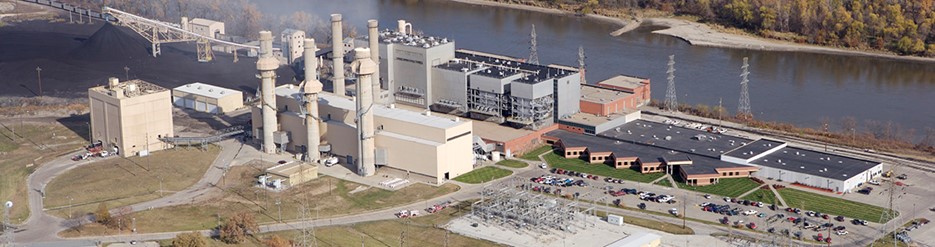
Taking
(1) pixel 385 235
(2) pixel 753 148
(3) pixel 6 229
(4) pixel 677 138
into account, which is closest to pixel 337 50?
(1) pixel 385 235

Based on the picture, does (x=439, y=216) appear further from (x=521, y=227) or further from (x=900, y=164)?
(x=900, y=164)

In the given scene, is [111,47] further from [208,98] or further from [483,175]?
[483,175]

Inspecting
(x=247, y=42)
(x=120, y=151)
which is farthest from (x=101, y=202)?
(x=247, y=42)

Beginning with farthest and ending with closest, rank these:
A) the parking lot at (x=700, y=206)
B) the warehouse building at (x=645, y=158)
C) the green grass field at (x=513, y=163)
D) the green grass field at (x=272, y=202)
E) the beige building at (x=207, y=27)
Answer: the beige building at (x=207, y=27)
the green grass field at (x=513, y=163)
the warehouse building at (x=645, y=158)
the green grass field at (x=272, y=202)
the parking lot at (x=700, y=206)

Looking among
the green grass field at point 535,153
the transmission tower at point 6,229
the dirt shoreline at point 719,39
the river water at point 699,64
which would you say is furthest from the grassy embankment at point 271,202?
the dirt shoreline at point 719,39

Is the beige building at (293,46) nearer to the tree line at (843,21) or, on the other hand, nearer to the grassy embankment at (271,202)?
the grassy embankment at (271,202)

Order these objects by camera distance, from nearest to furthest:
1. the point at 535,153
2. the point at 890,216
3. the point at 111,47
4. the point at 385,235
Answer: the point at 385,235 → the point at 890,216 → the point at 535,153 → the point at 111,47
